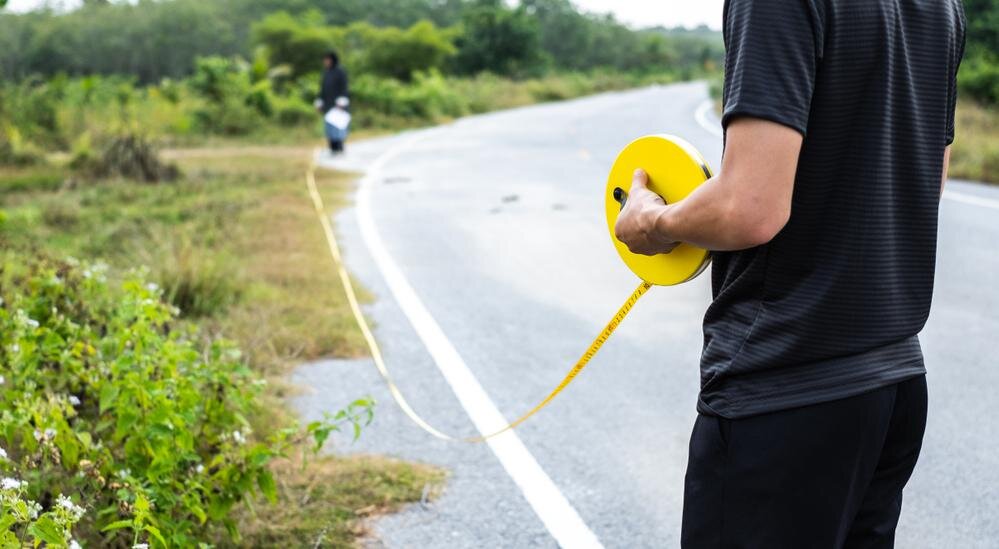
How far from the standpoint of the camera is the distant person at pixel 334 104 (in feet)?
62.2

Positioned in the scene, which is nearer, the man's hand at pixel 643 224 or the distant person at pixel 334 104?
the man's hand at pixel 643 224

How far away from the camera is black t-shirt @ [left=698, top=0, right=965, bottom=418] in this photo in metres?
1.76

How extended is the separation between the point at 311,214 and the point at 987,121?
45.5ft

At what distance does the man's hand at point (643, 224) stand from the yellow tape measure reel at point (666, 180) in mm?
41

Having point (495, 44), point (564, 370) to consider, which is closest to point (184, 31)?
point (495, 44)

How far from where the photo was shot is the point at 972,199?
12156 millimetres

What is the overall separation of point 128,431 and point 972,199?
35.7ft

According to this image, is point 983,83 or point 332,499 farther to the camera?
point 983,83

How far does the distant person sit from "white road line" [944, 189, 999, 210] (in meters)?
10.3

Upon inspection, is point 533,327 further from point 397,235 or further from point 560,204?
point 560,204

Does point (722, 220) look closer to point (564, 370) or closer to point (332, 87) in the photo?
point (564, 370)

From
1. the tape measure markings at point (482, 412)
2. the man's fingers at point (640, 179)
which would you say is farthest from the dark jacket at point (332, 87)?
the man's fingers at point (640, 179)

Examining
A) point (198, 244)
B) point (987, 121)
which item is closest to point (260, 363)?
point (198, 244)

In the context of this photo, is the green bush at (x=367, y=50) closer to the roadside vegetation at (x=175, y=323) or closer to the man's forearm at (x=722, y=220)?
the roadside vegetation at (x=175, y=323)
